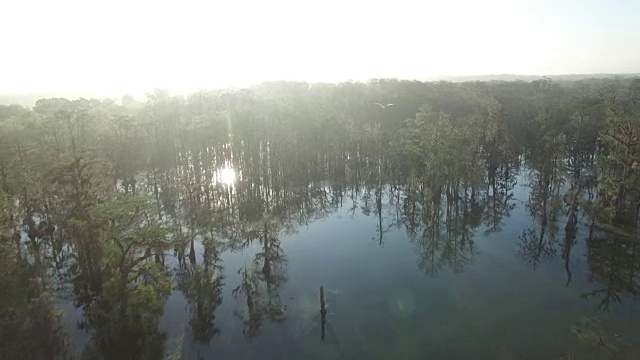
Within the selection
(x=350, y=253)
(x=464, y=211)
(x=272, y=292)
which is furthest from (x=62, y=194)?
(x=464, y=211)

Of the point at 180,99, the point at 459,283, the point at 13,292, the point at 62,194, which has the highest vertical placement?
the point at 180,99

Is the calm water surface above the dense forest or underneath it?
underneath

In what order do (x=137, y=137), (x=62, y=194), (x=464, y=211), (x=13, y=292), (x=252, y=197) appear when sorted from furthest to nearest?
(x=137, y=137) → (x=252, y=197) → (x=464, y=211) → (x=62, y=194) → (x=13, y=292)

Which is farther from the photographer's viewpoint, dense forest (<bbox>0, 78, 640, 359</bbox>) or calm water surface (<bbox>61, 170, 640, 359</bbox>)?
dense forest (<bbox>0, 78, 640, 359</bbox>)

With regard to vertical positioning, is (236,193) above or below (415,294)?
above

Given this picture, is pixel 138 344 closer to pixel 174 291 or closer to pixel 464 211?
pixel 174 291

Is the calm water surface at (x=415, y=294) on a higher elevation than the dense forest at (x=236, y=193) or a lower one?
lower

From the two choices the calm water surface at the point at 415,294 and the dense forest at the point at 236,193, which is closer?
the calm water surface at the point at 415,294

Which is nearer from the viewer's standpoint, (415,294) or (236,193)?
(415,294)
